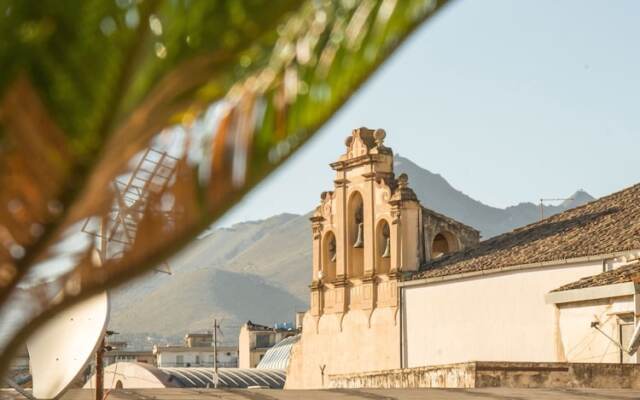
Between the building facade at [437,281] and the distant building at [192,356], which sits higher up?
the distant building at [192,356]

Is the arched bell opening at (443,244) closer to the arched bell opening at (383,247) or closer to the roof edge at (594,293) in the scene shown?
the arched bell opening at (383,247)

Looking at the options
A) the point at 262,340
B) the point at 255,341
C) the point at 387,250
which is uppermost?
the point at 262,340

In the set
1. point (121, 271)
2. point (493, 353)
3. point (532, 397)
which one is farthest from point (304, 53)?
point (493, 353)

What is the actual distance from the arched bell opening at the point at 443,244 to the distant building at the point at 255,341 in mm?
40539

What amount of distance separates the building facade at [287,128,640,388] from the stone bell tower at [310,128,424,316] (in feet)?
0.13

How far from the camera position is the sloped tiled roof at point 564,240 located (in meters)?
32.6

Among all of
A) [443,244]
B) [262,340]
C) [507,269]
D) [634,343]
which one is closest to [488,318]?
[507,269]

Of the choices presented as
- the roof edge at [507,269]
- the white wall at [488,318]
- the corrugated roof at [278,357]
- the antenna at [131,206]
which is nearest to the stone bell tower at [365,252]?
the roof edge at [507,269]

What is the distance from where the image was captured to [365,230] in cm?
4122

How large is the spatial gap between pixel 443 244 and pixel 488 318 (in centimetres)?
574

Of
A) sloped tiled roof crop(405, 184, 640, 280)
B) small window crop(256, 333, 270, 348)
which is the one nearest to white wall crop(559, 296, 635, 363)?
sloped tiled roof crop(405, 184, 640, 280)

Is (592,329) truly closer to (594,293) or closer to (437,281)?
(594,293)

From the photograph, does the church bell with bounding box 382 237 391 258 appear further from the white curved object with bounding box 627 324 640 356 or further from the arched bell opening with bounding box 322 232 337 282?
the white curved object with bounding box 627 324 640 356

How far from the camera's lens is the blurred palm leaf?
2660 mm
